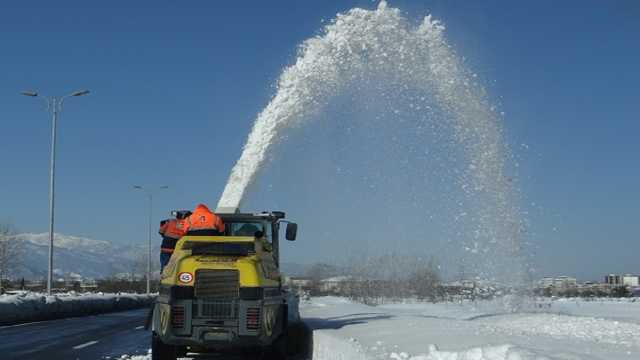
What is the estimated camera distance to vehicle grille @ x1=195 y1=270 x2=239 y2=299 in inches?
411

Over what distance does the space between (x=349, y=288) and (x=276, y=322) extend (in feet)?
240

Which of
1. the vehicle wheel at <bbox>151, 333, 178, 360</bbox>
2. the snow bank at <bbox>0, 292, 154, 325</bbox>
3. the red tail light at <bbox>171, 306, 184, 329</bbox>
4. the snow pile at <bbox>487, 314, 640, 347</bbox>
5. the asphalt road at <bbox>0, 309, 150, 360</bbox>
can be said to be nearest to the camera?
the red tail light at <bbox>171, 306, 184, 329</bbox>

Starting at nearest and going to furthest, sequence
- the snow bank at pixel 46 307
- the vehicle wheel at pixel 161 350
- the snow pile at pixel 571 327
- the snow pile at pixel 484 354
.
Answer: the snow pile at pixel 484 354
the vehicle wheel at pixel 161 350
the snow pile at pixel 571 327
the snow bank at pixel 46 307

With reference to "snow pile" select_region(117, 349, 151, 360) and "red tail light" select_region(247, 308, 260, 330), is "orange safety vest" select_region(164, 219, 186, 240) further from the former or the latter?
Result: "snow pile" select_region(117, 349, 151, 360)

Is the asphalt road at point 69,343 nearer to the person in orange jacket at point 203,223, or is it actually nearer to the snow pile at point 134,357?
the snow pile at point 134,357

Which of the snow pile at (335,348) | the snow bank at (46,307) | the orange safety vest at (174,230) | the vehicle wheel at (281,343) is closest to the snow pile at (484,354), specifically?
the snow pile at (335,348)

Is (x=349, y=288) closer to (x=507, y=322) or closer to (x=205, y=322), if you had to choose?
(x=507, y=322)

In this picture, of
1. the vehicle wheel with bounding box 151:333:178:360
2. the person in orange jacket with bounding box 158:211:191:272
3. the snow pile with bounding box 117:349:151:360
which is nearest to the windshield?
the person in orange jacket with bounding box 158:211:191:272

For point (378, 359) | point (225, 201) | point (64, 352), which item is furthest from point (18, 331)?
point (378, 359)

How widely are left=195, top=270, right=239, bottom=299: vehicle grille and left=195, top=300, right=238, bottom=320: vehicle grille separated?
0.26ft

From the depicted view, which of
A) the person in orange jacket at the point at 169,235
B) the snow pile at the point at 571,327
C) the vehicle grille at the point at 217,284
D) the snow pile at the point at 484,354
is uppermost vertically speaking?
the person in orange jacket at the point at 169,235

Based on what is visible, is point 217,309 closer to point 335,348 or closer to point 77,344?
point 335,348

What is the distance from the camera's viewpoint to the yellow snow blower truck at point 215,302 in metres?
10.4

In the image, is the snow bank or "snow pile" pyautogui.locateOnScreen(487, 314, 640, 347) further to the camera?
the snow bank
